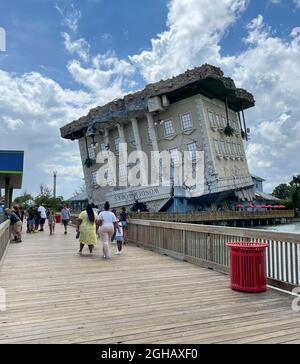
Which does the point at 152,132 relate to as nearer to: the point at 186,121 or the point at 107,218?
the point at 186,121

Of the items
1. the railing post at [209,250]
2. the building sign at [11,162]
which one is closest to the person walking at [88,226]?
the railing post at [209,250]

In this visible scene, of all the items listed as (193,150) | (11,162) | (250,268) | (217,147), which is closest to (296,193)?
(217,147)

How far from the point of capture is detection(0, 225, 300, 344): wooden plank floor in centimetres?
443

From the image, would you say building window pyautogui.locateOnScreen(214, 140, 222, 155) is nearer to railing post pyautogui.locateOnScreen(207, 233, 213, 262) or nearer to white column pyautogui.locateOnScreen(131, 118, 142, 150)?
white column pyautogui.locateOnScreen(131, 118, 142, 150)

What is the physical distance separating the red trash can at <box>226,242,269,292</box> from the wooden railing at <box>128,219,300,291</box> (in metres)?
0.39

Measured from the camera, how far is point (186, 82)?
151 feet

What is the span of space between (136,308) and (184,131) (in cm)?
4433

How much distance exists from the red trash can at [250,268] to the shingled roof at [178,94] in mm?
40724

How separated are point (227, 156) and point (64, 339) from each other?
4840 centimetres

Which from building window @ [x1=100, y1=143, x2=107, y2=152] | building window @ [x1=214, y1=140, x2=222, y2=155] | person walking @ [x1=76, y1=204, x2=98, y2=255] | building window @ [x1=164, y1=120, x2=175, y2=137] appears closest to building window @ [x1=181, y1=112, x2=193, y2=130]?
building window @ [x1=164, y1=120, x2=175, y2=137]

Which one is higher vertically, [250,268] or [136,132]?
[136,132]

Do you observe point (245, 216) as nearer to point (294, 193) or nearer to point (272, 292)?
point (294, 193)

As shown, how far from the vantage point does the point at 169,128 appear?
5050cm
